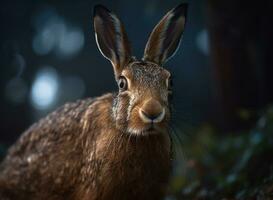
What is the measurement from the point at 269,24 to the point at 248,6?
0.43m

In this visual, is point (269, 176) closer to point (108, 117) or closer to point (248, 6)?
point (108, 117)

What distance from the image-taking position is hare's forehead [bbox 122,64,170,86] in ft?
20.1

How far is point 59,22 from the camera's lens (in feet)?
42.4

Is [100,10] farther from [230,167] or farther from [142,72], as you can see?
[230,167]

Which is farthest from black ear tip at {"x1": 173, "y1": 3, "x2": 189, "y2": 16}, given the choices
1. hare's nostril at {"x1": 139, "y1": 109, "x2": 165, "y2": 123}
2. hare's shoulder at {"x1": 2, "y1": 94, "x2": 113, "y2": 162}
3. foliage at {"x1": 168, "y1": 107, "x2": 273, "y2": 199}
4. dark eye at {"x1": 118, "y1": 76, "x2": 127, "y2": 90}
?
foliage at {"x1": 168, "y1": 107, "x2": 273, "y2": 199}

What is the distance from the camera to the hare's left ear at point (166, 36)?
6.65 meters

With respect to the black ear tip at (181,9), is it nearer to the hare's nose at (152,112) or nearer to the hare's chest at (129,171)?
the hare's nose at (152,112)

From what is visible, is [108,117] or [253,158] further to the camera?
[253,158]

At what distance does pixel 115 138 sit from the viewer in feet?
21.1

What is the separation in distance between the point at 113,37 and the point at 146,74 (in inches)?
26.8

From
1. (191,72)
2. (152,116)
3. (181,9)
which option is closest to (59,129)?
(152,116)

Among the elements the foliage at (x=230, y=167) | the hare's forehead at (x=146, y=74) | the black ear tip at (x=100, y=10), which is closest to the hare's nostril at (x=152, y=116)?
the hare's forehead at (x=146, y=74)

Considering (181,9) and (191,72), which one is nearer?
(181,9)

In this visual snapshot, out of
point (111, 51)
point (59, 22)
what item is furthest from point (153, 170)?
point (59, 22)
